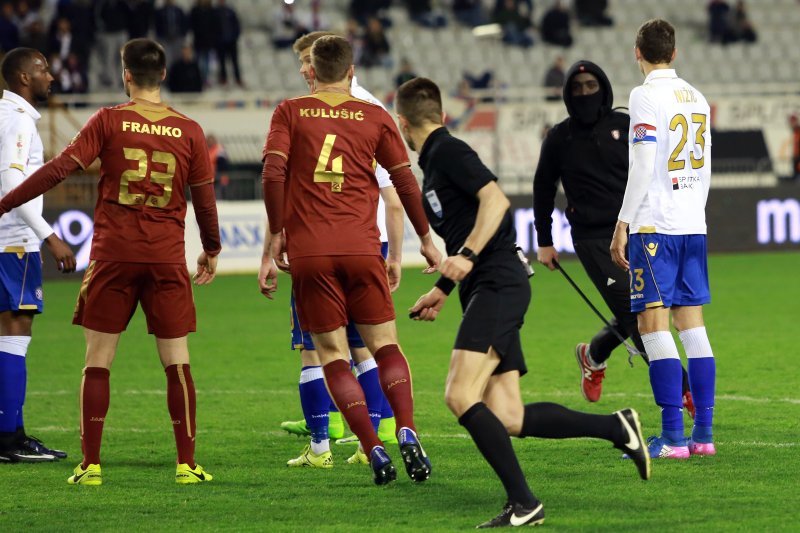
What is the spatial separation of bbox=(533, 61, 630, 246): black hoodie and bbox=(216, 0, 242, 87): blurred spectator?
17420 mm

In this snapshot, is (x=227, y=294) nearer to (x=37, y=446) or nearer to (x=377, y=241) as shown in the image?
(x=37, y=446)

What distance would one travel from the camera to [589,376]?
8.52 m

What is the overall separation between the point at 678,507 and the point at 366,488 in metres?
1.52

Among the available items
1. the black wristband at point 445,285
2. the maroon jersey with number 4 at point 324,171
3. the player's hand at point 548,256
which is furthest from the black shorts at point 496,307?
the player's hand at point 548,256

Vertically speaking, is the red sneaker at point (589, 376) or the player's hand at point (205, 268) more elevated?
the player's hand at point (205, 268)

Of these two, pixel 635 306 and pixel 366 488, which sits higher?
pixel 635 306

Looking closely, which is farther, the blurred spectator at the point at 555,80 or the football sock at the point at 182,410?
the blurred spectator at the point at 555,80

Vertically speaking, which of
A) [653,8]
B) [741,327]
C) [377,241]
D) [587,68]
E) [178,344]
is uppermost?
[653,8]

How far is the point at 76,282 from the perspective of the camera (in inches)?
786

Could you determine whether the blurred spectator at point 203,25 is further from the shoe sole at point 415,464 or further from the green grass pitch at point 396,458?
the shoe sole at point 415,464

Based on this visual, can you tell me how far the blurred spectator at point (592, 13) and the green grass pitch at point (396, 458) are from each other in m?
17.0

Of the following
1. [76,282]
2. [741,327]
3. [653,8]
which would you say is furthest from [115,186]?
[653,8]

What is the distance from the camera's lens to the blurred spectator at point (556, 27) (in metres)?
28.2

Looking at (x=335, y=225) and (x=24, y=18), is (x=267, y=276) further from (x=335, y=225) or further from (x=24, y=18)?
(x=24, y=18)
